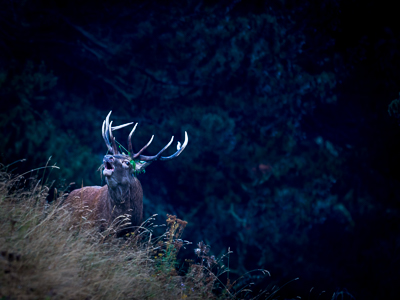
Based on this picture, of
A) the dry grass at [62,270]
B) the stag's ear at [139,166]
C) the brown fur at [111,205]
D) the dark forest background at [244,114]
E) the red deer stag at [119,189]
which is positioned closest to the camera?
the dry grass at [62,270]

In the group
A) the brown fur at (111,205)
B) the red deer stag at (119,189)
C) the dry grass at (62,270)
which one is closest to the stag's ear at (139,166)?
the red deer stag at (119,189)

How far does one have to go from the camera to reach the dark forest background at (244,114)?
5258mm

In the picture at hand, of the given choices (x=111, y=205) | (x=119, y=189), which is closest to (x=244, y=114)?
(x=119, y=189)

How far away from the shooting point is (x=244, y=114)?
5.93 meters

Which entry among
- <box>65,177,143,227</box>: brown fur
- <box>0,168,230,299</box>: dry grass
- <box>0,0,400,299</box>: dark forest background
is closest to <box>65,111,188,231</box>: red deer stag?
<box>65,177,143,227</box>: brown fur

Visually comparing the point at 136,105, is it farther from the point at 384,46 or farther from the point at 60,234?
the point at 384,46

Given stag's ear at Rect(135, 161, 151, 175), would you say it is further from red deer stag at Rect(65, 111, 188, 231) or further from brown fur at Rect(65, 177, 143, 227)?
brown fur at Rect(65, 177, 143, 227)

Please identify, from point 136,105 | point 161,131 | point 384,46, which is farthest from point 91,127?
point 384,46

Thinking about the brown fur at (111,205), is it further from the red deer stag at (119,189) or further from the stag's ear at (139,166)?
the stag's ear at (139,166)

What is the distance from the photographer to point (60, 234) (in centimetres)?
290

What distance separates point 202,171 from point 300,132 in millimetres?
2192

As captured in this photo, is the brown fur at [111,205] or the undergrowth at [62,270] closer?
the undergrowth at [62,270]

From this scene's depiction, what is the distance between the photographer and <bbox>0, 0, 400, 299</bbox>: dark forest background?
526 centimetres

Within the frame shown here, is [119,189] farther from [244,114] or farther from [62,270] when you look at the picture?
[244,114]
